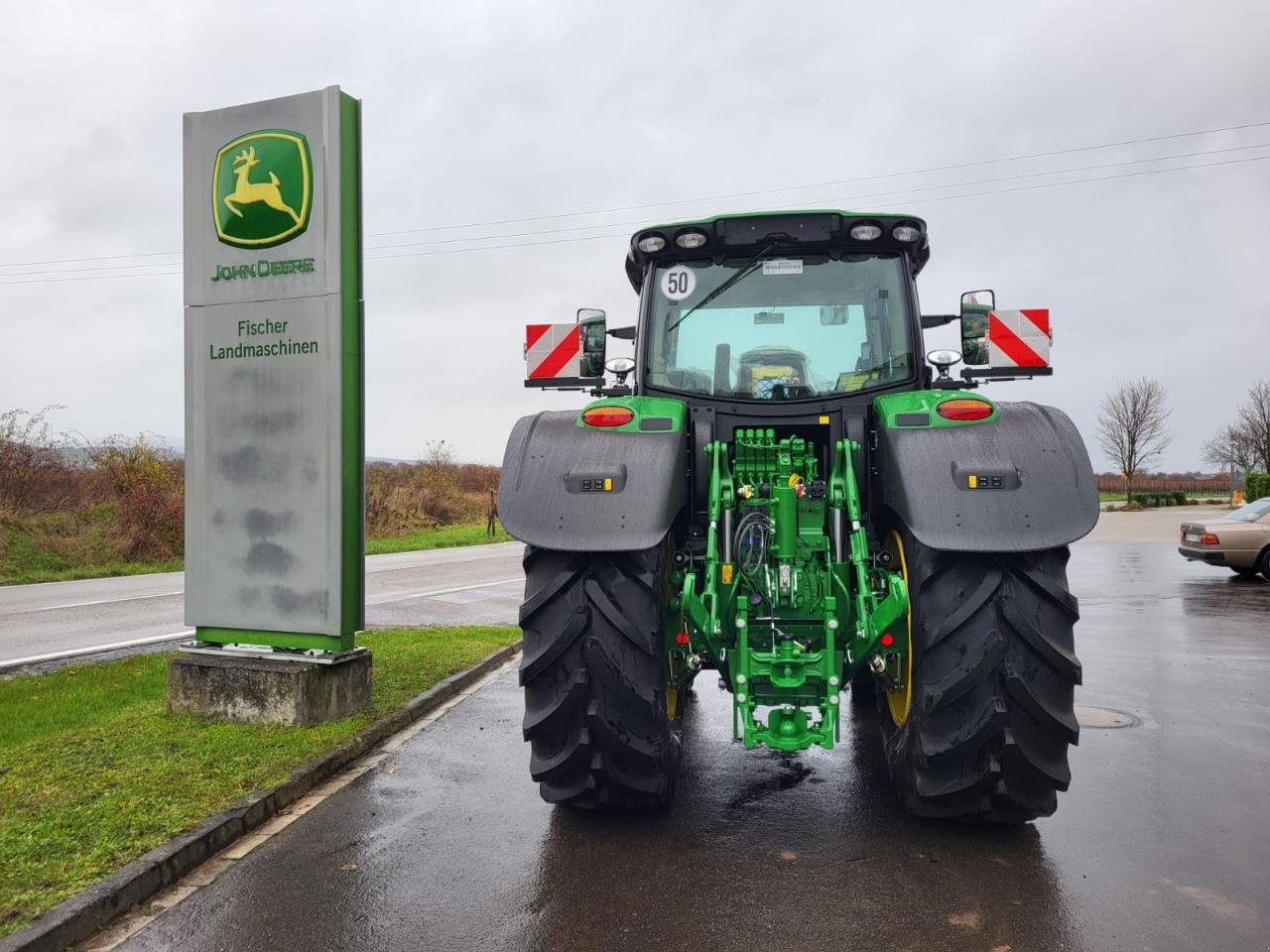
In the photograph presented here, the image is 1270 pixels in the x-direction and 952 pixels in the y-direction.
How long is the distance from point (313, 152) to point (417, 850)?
4452 mm

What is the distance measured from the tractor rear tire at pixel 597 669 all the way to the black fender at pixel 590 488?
13 centimetres

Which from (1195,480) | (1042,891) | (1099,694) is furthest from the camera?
(1195,480)

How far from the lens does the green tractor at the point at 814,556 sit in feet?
12.3

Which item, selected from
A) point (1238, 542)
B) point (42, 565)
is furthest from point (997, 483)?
point (42, 565)

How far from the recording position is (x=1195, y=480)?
62406 millimetres

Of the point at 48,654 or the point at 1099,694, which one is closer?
the point at 1099,694

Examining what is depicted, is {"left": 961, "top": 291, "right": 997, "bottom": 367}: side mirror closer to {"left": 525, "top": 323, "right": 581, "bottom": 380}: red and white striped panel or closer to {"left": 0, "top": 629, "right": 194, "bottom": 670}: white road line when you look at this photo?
{"left": 525, "top": 323, "right": 581, "bottom": 380}: red and white striped panel

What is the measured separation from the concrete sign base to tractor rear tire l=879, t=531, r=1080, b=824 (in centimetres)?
376

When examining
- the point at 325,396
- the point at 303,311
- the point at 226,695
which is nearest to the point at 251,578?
the point at 226,695

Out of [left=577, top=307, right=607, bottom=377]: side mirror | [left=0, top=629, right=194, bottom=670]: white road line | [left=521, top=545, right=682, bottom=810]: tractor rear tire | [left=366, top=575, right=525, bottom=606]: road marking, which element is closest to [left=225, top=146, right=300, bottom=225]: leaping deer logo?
[left=577, top=307, right=607, bottom=377]: side mirror

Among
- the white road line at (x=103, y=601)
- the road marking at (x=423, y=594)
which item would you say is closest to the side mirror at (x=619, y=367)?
the road marking at (x=423, y=594)

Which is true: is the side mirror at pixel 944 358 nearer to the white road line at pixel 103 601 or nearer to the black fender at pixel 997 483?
the black fender at pixel 997 483

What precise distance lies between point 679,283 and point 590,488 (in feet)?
4.97

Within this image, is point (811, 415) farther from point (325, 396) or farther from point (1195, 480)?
point (1195, 480)
